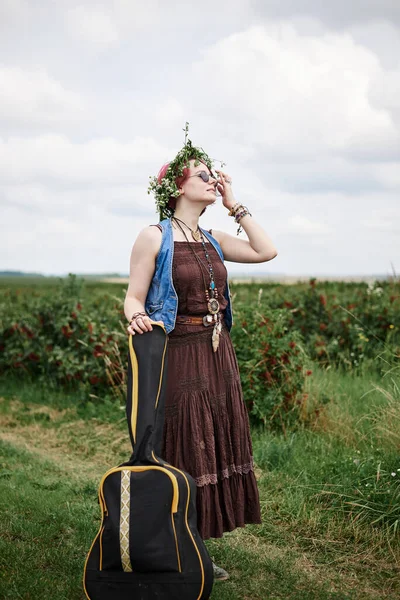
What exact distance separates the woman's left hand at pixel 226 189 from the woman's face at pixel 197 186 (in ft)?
0.47

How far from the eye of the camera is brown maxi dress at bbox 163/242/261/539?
3676 mm

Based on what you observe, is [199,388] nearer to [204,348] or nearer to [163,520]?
[204,348]

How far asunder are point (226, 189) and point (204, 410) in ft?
4.23

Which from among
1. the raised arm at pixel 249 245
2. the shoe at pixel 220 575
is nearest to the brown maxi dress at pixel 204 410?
the raised arm at pixel 249 245

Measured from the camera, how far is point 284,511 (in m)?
4.95

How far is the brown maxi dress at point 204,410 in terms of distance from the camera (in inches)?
145

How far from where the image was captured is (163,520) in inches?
121

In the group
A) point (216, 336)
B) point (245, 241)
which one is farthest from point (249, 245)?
point (216, 336)

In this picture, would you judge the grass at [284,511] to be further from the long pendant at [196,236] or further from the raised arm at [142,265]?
the long pendant at [196,236]

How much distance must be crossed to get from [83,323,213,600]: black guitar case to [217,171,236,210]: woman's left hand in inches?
61.1

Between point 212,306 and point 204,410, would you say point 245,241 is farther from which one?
point 204,410

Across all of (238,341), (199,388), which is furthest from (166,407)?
(238,341)

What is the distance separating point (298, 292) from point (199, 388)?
652 cm

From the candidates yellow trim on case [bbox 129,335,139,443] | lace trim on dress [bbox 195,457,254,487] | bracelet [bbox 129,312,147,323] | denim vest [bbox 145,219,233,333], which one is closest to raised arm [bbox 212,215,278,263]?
denim vest [bbox 145,219,233,333]
